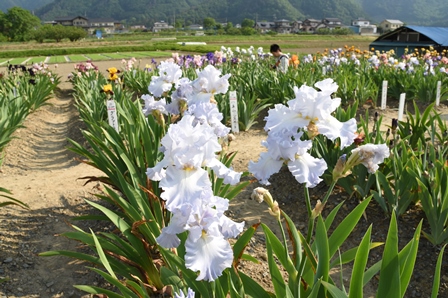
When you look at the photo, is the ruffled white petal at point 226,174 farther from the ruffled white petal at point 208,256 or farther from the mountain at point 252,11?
the mountain at point 252,11

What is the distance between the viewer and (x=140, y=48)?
32.7 meters

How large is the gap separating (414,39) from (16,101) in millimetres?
19227

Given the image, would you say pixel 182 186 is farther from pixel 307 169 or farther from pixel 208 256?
pixel 307 169

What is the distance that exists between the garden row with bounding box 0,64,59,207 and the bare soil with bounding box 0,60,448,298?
0.22 meters

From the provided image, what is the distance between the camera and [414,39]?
65.3 feet

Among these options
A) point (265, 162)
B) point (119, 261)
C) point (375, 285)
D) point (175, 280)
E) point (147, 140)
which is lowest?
point (375, 285)

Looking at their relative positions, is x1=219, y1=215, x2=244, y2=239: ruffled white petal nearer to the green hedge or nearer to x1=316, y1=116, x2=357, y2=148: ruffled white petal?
x1=316, y1=116, x2=357, y2=148: ruffled white petal

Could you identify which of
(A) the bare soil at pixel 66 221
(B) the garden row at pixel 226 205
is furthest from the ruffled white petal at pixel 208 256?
(A) the bare soil at pixel 66 221

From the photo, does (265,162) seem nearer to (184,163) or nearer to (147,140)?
(184,163)

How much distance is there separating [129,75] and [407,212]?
24.6ft

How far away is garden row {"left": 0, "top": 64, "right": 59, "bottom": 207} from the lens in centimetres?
448

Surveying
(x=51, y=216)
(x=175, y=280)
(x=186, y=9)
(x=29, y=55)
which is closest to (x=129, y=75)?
(x=51, y=216)

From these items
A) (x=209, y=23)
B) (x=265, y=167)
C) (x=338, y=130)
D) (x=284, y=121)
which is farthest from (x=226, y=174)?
(x=209, y=23)

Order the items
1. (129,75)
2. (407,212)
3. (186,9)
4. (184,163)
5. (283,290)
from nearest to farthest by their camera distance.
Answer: (184,163), (283,290), (407,212), (129,75), (186,9)
